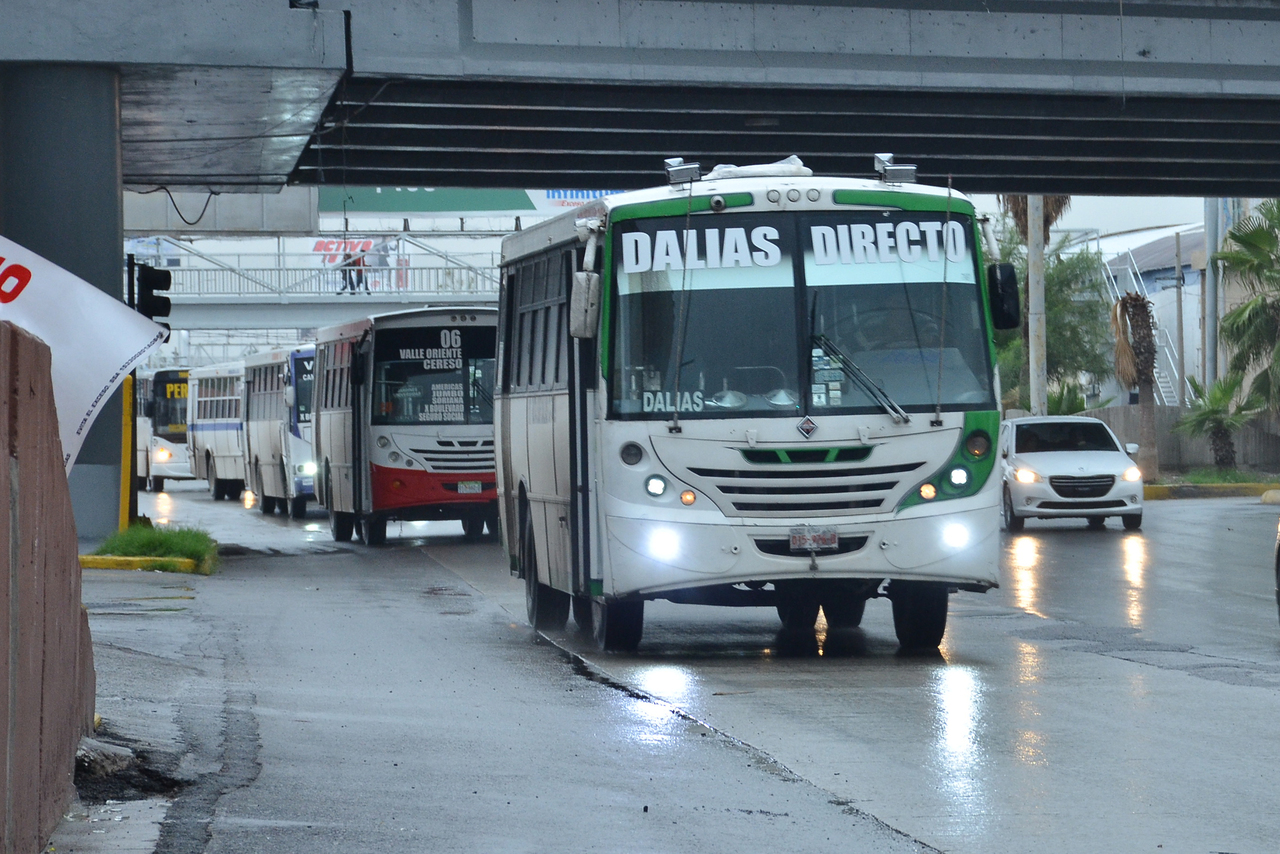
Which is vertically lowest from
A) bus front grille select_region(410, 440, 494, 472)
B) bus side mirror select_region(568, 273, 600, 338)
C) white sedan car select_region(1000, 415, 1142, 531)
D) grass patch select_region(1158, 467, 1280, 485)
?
grass patch select_region(1158, 467, 1280, 485)

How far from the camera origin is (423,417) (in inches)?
1056

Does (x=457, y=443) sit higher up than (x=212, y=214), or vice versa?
(x=212, y=214)

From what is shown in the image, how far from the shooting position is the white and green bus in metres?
11.9

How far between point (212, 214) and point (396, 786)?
35893 mm

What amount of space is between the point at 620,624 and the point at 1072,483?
15.8 metres

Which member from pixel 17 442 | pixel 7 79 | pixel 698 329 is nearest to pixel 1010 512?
pixel 7 79

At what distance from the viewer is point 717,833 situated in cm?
695

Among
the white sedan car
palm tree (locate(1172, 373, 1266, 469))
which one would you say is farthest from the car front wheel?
palm tree (locate(1172, 373, 1266, 469))

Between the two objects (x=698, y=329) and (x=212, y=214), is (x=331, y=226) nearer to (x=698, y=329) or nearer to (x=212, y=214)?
(x=212, y=214)

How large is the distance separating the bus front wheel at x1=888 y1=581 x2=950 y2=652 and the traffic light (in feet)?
36.9

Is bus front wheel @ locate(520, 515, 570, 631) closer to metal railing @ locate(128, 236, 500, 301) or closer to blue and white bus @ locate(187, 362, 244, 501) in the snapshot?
blue and white bus @ locate(187, 362, 244, 501)

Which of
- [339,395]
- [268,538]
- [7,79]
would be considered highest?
[7,79]

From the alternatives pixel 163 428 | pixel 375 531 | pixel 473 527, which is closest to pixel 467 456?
pixel 375 531

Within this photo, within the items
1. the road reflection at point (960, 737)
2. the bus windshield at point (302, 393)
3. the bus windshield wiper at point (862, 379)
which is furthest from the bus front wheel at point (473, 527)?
the road reflection at point (960, 737)
